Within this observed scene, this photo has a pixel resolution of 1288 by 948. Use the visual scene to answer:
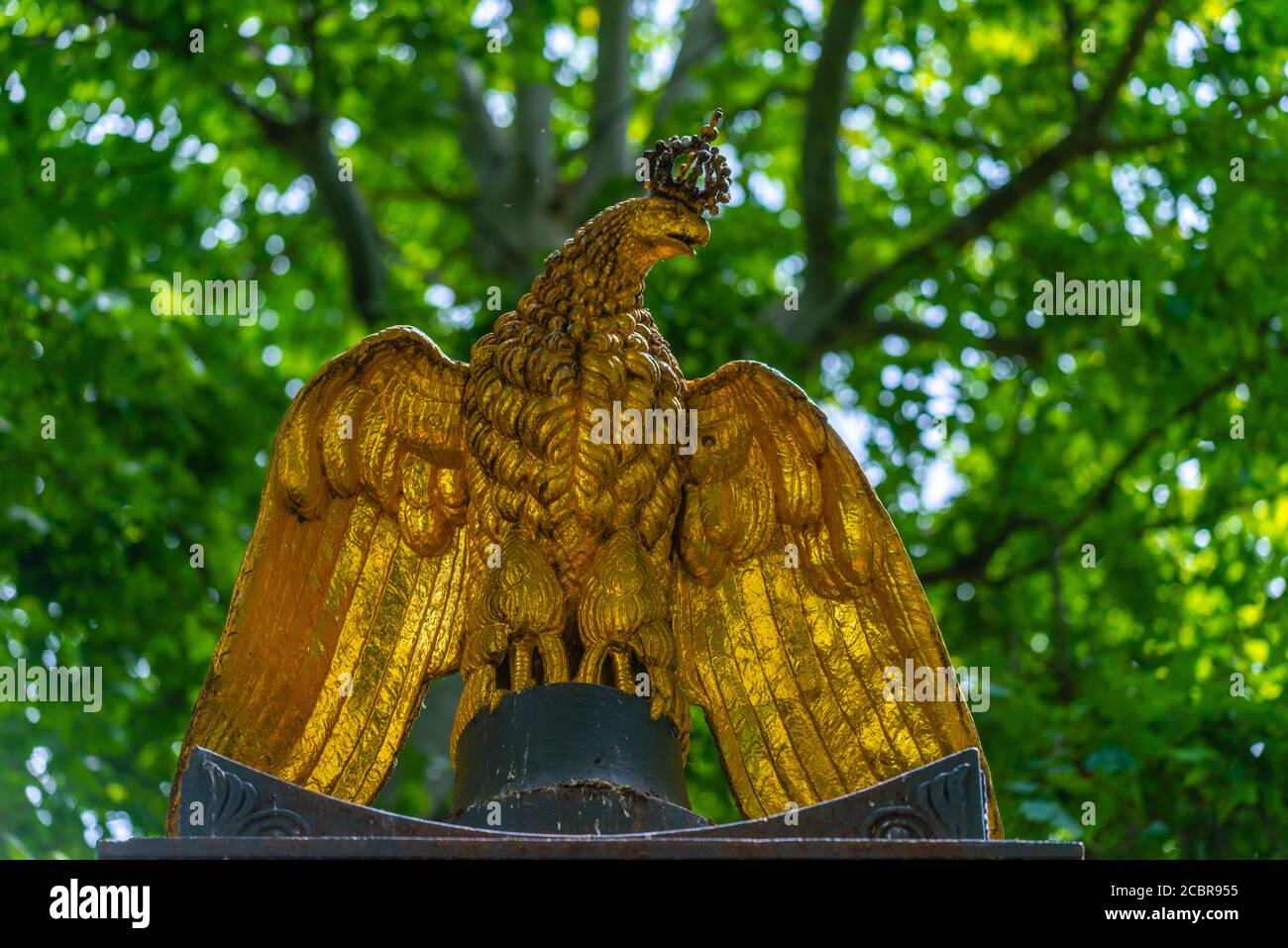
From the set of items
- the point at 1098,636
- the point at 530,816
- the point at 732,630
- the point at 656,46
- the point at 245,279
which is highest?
the point at 656,46

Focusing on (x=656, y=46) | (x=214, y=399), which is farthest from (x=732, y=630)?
(x=656, y=46)

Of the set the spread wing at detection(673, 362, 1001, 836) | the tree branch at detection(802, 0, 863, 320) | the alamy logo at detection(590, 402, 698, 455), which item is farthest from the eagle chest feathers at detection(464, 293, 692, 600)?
the tree branch at detection(802, 0, 863, 320)

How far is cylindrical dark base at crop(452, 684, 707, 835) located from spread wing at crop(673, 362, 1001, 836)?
1.18ft

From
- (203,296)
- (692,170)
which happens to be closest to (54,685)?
(203,296)

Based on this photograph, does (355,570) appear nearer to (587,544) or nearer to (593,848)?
(587,544)

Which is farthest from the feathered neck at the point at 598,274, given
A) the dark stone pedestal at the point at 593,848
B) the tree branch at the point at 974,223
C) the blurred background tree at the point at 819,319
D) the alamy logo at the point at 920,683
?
the tree branch at the point at 974,223

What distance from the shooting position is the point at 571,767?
5.22 meters

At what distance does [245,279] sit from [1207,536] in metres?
5.25

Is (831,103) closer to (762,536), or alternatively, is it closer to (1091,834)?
(1091,834)

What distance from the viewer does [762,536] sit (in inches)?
231

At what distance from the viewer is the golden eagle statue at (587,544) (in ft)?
18.7

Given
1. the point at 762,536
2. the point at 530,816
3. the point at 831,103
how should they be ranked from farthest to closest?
the point at 831,103, the point at 762,536, the point at 530,816
